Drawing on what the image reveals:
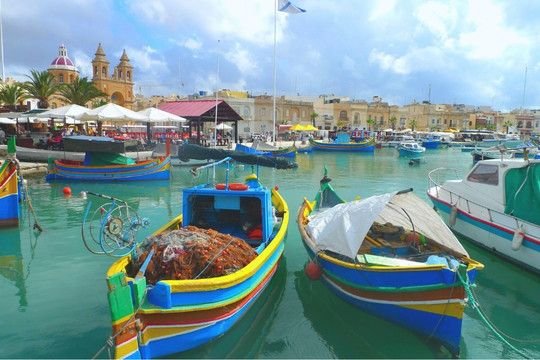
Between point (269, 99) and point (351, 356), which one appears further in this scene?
point (269, 99)

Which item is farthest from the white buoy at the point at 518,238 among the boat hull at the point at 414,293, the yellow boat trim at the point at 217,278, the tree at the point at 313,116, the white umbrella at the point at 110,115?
the tree at the point at 313,116

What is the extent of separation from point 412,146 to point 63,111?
126 feet

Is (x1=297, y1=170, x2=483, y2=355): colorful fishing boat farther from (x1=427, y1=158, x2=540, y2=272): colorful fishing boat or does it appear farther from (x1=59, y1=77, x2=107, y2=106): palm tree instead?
(x1=59, y1=77, x2=107, y2=106): palm tree

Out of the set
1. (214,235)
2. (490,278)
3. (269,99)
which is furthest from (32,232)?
(269,99)

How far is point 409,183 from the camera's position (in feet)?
92.2

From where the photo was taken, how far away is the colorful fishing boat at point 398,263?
21.9 feet

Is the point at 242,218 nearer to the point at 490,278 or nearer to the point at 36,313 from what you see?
the point at 36,313

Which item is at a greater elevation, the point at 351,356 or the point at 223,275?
the point at 223,275

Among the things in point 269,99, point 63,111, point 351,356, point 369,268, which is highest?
point 269,99

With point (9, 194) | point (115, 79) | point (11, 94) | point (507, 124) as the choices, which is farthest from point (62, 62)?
point (507, 124)

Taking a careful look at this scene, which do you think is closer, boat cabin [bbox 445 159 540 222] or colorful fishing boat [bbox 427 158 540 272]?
colorful fishing boat [bbox 427 158 540 272]

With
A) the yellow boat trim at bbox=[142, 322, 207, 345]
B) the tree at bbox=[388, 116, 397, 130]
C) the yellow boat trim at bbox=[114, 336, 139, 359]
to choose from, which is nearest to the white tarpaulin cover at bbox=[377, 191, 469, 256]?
the yellow boat trim at bbox=[142, 322, 207, 345]

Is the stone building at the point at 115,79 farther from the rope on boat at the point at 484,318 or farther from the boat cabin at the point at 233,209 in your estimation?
the rope on boat at the point at 484,318

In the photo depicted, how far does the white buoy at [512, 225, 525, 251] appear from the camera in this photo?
1032 centimetres
